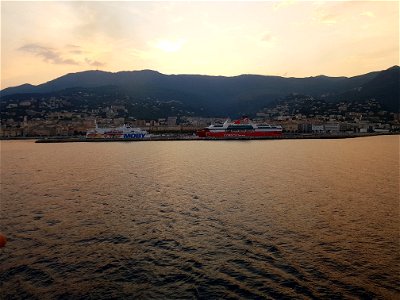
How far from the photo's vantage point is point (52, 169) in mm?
51562

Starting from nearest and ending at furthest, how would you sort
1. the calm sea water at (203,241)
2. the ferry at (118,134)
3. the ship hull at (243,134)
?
the calm sea water at (203,241), the ship hull at (243,134), the ferry at (118,134)

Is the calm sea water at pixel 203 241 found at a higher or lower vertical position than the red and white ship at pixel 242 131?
lower

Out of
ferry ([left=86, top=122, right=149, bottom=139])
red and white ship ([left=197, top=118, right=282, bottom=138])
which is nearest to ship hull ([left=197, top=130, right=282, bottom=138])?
red and white ship ([left=197, top=118, right=282, bottom=138])

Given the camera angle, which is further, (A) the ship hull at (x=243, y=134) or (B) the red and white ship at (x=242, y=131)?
(B) the red and white ship at (x=242, y=131)

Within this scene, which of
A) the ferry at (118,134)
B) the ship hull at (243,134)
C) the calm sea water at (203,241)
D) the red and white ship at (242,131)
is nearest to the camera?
the calm sea water at (203,241)

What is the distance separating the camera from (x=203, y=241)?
60.1ft

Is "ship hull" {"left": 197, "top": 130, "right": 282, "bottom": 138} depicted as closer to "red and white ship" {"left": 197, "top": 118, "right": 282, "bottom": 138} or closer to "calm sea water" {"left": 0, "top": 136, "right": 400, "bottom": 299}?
"red and white ship" {"left": 197, "top": 118, "right": 282, "bottom": 138}

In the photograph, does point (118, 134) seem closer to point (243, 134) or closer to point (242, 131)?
point (242, 131)

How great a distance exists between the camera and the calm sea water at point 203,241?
13.4 m

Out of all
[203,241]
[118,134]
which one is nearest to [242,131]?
[118,134]

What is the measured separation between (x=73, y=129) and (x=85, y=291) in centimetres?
19504

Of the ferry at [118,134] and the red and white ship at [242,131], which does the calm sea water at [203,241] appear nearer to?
the red and white ship at [242,131]

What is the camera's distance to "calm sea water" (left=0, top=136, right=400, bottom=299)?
43.9ft

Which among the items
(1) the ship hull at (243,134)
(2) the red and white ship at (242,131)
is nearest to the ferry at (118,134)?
(2) the red and white ship at (242,131)
